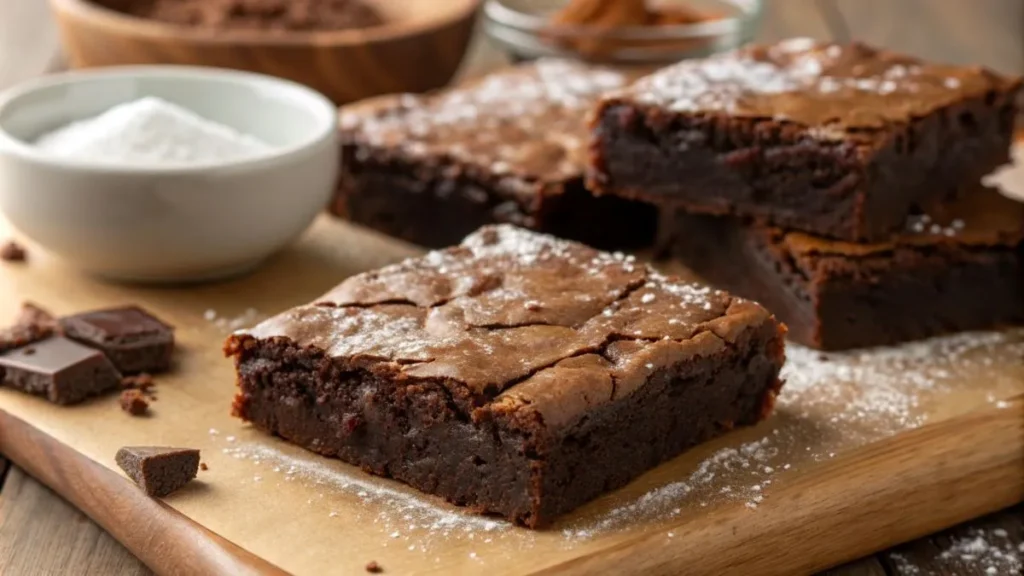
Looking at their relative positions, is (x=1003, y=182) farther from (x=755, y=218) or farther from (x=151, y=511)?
(x=151, y=511)

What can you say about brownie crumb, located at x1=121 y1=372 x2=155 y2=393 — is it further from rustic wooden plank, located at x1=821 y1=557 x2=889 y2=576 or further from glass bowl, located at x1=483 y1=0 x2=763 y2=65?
glass bowl, located at x1=483 y1=0 x2=763 y2=65

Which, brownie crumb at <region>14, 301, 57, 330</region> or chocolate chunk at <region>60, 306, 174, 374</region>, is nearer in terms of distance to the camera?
chocolate chunk at <region>60, 306, 174, 374</region>

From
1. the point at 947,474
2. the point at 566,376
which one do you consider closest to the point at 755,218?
the point at 947,474

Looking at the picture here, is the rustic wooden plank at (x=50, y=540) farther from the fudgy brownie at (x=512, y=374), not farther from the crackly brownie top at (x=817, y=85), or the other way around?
the crackly brownie top at (x=817, y=85)

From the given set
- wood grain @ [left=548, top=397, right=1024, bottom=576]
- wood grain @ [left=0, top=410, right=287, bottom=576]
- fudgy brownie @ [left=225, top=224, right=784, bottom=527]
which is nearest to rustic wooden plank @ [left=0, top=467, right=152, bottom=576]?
wood grain @ [left=0, top=410, right=287, bottom=576]

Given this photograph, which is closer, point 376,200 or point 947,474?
point 947,474

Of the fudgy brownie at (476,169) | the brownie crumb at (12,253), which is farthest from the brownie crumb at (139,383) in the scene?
the fudgy brownie at (476,169)

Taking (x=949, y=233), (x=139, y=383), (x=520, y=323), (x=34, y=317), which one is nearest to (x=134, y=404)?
(x=139, y=383)
